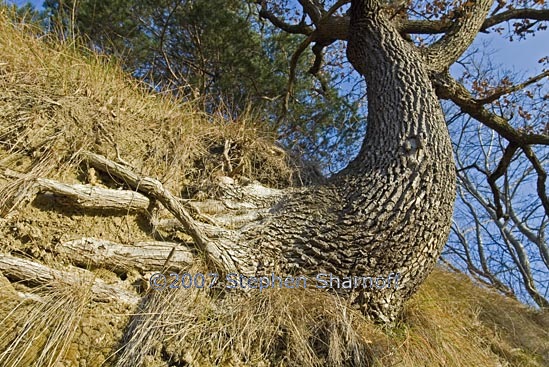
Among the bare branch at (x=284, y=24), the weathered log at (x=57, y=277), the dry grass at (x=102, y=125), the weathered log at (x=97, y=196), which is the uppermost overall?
the bare branch at (x=284, y=24)

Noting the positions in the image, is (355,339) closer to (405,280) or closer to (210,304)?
(405,280)

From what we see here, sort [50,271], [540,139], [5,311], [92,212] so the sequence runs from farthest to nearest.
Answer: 1. [540,139]
2. [92,212]
3. [50,271]
4. [5,311]

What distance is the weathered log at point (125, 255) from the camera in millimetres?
1681

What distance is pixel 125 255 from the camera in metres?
1.77

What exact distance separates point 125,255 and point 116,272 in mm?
93

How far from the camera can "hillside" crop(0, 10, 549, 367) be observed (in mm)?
1473

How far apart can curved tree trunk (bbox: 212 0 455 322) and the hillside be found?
7.0 inches

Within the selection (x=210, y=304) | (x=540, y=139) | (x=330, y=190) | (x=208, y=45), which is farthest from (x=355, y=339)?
(x=208, y=45)

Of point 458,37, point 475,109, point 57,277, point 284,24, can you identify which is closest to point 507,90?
point 475,109

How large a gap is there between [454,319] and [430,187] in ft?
3.26

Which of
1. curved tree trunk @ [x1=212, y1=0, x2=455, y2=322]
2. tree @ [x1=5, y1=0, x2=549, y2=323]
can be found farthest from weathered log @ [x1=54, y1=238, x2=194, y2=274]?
curved tree trunk @ [x1=212, y1=0, x2=455, y2=322]

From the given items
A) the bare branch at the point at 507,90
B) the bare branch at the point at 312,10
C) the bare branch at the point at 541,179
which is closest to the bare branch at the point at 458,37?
the bare branch at the point at 507,90

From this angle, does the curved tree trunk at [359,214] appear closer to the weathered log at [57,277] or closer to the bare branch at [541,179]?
the weathered log at [57,277]

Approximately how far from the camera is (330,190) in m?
2.13
